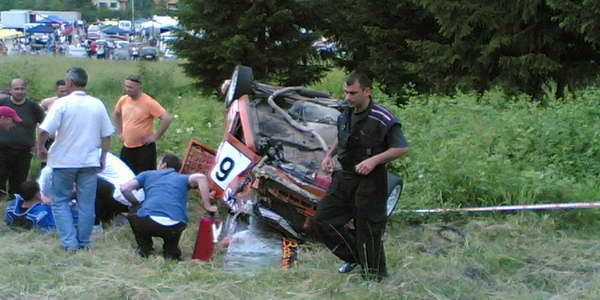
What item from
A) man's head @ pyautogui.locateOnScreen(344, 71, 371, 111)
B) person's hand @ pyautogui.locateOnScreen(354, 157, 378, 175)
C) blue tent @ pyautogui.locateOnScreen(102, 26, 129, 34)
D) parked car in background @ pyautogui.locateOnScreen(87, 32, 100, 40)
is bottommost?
parked car in background @ pyautogui.locateOnScreen(87, 32, 100, 40)

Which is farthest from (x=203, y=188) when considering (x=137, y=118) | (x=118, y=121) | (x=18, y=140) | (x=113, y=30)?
(x=113, y=30)

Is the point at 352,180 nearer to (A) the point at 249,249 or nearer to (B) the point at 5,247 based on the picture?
(A) the point at 249,249

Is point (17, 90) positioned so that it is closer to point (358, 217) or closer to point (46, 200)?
point (46, 200)

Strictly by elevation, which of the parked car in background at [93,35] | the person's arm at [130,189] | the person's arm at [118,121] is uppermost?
the person's arm at [118,121]

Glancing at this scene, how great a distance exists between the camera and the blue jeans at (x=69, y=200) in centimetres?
588

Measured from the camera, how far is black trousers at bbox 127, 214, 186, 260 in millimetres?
5441

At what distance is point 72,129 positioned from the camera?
19.0 ft

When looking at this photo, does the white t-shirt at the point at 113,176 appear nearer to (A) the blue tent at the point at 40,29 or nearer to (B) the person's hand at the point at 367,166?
(B) the person's hand at the point at 367,166

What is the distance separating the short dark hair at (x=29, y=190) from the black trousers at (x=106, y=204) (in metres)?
0.62

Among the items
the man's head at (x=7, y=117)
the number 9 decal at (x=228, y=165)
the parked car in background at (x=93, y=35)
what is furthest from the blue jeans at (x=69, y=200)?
the parked car in background at (x=93, y=35)

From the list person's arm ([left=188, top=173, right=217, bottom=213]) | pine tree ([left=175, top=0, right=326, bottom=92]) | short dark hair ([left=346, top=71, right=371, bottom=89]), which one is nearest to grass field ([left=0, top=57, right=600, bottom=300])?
person's arm ([left=188, top=173, right=217, bottom=213])

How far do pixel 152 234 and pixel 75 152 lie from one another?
40.2 inches

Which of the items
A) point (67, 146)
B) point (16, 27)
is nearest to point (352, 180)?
point (67, 146)

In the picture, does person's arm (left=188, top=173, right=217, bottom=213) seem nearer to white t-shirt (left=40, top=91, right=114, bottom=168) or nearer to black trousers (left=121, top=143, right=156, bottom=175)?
white t-shirt (left=40, top=91, right=114, bottom=168)
